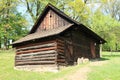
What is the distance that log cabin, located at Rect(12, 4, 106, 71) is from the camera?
→ 85.3 feet

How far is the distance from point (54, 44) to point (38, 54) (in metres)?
2.81

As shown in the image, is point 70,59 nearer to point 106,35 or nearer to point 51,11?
point 51,11

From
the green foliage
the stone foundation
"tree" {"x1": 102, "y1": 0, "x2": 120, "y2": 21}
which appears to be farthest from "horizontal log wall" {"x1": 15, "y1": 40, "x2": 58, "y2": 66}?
"tree" {"x1": 102, "y1": 0, "x2": 120, "y2": 21}

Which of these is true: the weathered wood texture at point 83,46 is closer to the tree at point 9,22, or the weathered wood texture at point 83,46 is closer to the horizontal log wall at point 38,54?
the horizontal log wall at point 38,54

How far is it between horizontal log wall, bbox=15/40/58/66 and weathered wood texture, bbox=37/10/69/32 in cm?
348

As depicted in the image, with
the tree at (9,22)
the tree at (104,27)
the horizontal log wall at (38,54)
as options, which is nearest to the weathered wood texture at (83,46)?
the horizontal log wall at (38,54)

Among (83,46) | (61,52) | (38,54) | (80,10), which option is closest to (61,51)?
(61,52)

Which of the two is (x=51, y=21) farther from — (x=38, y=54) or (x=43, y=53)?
(x=43, y=53)

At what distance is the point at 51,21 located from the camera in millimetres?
30422

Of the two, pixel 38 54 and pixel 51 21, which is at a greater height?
pixel 51 21

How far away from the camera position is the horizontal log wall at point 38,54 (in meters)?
25.9

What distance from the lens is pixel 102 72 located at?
21.1 m

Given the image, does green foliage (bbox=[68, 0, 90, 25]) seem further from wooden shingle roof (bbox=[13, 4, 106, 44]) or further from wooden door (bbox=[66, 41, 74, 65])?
wooden door (bbox=[66, 41, 74, 65])

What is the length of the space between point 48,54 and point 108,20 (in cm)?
2676
